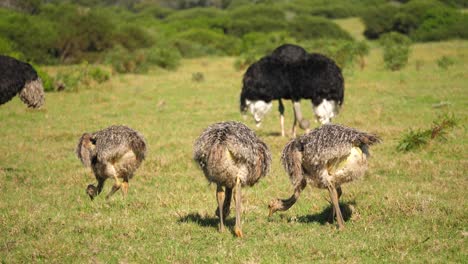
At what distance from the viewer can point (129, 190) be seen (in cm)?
1002

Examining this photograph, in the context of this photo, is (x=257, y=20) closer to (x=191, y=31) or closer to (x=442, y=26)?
(x=191, y=31)

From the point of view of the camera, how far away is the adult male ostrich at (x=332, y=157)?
6926 mm

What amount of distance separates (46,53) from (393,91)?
73.6 feet

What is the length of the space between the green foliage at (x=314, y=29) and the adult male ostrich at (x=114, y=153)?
45935 millimetres

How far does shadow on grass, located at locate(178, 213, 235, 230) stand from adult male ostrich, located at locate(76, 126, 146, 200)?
51.2 inches

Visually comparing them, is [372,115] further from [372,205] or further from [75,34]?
[75,34]

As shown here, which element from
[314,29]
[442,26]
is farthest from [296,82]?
[314,29]

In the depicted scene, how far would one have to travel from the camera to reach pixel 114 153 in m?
8.83

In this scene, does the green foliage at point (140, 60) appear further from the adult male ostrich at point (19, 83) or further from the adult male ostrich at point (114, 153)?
the adult male ostrich at point (114, 153)

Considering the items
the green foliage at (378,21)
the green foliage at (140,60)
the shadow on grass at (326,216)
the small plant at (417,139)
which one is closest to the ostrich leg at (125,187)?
the shadow on grass at (326,216)

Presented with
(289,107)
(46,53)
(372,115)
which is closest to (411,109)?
(372,115)

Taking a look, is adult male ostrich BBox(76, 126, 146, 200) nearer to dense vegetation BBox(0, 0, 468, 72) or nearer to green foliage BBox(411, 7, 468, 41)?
dense vegetation BBox(0, 0, 468, 72)

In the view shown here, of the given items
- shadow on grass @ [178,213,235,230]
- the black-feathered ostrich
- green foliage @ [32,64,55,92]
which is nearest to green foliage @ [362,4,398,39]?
green foliage @ [32,64,55,92]

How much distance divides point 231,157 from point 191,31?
50095 millimetres
